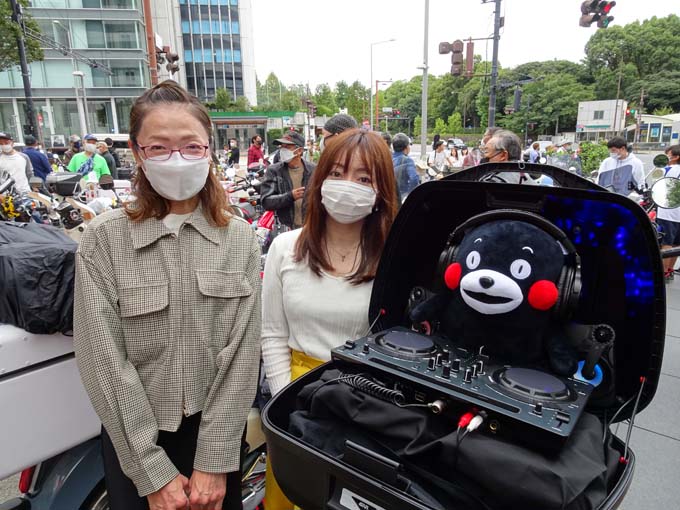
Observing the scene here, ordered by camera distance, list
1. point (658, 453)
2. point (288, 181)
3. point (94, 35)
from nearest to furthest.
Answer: point (658, 453) → point (288, 181) → point (94, 35)

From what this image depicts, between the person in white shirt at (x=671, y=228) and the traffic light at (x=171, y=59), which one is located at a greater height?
the traffic light at (x=171, y=59)

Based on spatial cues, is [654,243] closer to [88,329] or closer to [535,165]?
[535,165]

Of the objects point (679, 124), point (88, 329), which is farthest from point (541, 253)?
point (679, 124)

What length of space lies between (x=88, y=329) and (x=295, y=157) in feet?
13.1

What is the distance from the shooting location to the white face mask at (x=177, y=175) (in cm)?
143

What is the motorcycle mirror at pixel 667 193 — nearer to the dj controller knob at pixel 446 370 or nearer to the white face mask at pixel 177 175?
the dj controller knob at pixel 446 370

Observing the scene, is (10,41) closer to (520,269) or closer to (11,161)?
(11,161)

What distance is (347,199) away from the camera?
1612 mm

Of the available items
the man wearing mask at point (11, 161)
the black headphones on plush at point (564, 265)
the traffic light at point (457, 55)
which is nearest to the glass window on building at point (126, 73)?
the traffic light at point (457, 55)

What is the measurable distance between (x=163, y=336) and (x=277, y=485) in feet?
2.12

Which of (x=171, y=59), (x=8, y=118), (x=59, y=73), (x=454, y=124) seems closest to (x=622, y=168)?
(x=171, y=59)

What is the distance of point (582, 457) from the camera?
803mm

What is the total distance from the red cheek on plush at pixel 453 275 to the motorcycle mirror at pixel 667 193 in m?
2.20

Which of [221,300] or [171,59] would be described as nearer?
[221,300]
